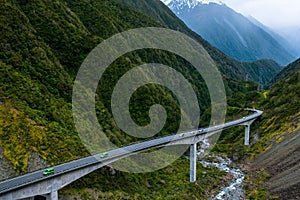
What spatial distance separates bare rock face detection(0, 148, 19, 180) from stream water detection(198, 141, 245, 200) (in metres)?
29.5

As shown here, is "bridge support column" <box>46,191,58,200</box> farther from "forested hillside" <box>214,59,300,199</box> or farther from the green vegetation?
"forested hillside" <box>214,59,300,199</box>

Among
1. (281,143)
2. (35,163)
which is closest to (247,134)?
(281,143)

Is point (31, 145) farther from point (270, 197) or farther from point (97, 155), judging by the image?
point (270, 197)

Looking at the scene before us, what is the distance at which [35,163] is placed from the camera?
144ft

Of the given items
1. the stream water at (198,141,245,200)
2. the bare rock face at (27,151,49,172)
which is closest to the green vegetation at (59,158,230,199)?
the stream water at (198,141,245,200)

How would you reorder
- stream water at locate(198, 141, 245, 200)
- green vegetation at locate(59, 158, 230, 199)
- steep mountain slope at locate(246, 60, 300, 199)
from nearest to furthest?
green vegetation at locate(59, 158, 230, 199)
steep mountain slope at locate(246, 60, 300, 199)
stream water at locate(198, 141, 245, 200)

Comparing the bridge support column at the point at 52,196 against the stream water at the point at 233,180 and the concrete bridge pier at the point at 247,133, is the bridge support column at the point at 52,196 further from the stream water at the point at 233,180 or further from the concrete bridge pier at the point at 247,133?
the concrete bridge pier at the point at 247,133

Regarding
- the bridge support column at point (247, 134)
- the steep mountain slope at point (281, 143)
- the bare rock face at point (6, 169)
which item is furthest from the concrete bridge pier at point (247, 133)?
the bare rock face at point (6, 169)

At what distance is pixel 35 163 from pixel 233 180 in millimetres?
35227

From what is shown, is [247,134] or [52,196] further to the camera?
[247,134]

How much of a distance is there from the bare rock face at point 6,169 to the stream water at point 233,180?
96.7 feet

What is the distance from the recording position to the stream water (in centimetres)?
5508

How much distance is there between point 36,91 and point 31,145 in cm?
1388

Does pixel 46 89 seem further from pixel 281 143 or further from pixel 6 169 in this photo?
pixel 281 143
